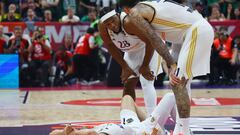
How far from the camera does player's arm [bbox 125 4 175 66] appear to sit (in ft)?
17.7

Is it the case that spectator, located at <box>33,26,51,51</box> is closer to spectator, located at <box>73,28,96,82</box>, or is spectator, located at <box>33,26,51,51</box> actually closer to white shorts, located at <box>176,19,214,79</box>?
spectator, located at <box>73,28,96,82</box>

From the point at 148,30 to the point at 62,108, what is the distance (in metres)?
3.65

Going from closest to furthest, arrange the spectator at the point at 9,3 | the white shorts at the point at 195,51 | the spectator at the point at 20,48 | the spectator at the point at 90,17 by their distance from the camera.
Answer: the white shorts at the point at 195,51 → the spectator at the point at 20,48 → the spectator at the point at 90,17 → the spectator at the point at 9,3

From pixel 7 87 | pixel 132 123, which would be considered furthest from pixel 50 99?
pixel 132 123

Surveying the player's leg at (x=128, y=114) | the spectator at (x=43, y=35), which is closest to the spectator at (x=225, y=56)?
the spectator at (x=43, y=35)

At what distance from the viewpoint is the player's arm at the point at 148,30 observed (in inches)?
212

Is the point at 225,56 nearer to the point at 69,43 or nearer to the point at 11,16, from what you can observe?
the point at 69,43

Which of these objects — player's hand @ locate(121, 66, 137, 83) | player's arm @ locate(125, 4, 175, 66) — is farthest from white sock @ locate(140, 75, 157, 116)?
player's arm @ locate(125, 4, 175, 66)

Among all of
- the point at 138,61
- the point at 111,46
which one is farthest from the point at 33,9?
the point at 111,46

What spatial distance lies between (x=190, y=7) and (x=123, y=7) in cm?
66

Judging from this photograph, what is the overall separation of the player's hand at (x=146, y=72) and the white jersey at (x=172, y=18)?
70 cm

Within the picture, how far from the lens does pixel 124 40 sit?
6.18m

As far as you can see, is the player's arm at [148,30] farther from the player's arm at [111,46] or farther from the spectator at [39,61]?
the spectator at [39,61]

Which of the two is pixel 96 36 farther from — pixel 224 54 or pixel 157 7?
pixel 157 7
